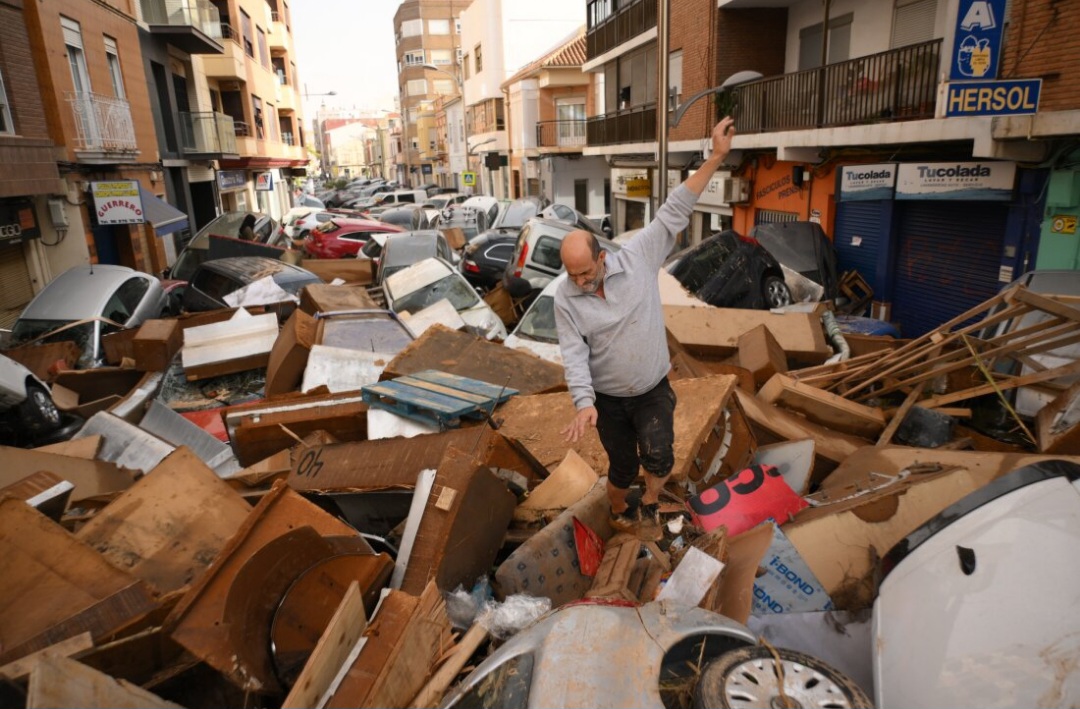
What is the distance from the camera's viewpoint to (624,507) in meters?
3.83

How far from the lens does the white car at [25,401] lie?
5.89m

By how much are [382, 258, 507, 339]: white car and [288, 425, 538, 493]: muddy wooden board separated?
493 cm

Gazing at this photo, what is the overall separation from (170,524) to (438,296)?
624 centimetres

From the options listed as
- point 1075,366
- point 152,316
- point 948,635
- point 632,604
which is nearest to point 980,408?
point 1075,366

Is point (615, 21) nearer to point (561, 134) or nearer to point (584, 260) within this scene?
point (561, 134)

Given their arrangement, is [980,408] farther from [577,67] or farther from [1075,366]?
[577,67]

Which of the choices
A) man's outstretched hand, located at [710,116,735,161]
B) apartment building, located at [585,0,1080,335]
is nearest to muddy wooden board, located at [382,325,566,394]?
man's outstretched hand, located at [710,116,735,161]

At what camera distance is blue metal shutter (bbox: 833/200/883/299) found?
11523 millimetres

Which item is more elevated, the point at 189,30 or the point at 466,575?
the point at 189,30

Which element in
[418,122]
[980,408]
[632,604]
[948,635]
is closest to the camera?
[948,635]

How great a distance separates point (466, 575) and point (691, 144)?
15.5 metres

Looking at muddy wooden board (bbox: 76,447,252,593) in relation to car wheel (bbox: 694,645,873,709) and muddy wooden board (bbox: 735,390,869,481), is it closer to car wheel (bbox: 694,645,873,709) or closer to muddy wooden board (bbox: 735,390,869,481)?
car wheel (bbox: 694,645,873,709)

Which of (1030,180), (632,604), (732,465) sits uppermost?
(1030,180)

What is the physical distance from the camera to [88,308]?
8625 mm
